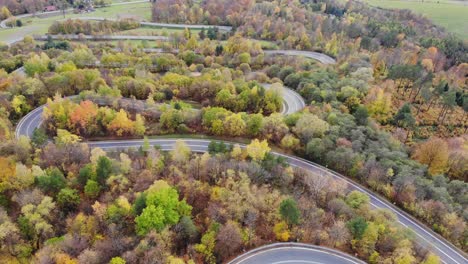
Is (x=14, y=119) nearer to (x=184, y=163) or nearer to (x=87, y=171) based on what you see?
(x=87, y=171)

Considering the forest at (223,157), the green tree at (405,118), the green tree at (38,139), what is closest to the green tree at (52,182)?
the forest at (223,157)

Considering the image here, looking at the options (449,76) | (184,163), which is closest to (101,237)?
(184,163)

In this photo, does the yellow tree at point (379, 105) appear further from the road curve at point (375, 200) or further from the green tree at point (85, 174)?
the green tree at point (85, 174)

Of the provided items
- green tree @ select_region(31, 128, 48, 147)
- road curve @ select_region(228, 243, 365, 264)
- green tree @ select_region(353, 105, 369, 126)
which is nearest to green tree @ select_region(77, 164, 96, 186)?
green tree @ select_region(31, 128, 48, 147)

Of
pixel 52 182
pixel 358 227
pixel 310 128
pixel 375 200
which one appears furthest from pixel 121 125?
pixel 375 200

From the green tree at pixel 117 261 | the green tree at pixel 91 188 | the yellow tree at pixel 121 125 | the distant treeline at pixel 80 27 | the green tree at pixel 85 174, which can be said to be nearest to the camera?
the green tree at pixel 117 261

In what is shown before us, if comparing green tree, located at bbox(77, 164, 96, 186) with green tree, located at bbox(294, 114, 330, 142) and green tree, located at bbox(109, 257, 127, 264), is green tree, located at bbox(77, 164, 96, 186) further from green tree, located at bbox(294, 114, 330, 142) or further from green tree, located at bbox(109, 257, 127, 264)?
green tree, located at bbox(294, 114, 330, 142)
